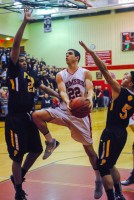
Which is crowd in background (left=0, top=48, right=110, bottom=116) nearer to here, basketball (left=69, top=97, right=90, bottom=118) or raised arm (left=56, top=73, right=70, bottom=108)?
raised arm (left=56, top=73, right=70, bottom=108)

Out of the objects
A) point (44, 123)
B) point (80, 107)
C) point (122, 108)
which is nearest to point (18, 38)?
point (80, 107)

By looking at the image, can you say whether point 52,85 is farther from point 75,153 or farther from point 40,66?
point 75,153

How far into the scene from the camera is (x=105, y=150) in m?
4.03

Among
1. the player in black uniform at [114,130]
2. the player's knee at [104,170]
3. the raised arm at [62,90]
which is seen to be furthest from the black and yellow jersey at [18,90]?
the player's knee at [104,170]

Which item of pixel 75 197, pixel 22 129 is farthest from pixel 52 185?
pixel 22 129

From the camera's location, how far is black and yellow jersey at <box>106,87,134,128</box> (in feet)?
13.2

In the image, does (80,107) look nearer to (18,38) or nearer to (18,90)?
(18,90)

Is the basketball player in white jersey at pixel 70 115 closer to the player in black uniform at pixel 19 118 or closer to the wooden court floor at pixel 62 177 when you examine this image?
the player in black uniform at pixel 19 118

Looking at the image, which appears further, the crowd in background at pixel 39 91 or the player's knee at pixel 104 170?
the crowd in background at pixel 39 91

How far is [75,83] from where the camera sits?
16.6 feet

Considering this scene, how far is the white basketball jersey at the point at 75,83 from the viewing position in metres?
5.05

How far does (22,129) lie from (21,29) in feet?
4.18

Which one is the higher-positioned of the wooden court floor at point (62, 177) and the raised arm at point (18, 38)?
the raised arm at point (18, 38)

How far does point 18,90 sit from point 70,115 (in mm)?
901
